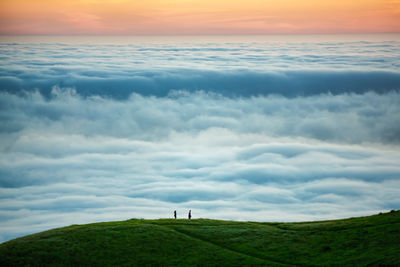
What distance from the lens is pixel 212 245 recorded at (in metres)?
52.7

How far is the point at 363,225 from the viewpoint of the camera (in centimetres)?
5578

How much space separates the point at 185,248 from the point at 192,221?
12.5 m

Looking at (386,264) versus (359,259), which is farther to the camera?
(359,259)

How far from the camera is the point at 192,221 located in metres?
64.1

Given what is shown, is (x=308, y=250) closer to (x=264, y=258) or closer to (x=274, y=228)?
(x=264, y=258)

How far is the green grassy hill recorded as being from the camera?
46.9 m

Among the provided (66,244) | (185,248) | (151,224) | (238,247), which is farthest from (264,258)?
(66,244)

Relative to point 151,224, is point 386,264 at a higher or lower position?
lower

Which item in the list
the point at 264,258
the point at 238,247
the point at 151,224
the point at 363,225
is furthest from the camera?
the point at 151,224

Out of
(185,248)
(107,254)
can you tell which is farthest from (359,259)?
(107,254)

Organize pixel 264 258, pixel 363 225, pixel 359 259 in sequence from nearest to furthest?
pixel 359 259 < pixel 264 258 < pixel 363 225

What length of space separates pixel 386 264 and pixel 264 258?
46.6 feet

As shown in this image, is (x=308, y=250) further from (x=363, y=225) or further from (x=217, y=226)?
(x=217, y=226)

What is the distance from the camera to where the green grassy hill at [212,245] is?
46.9 m
